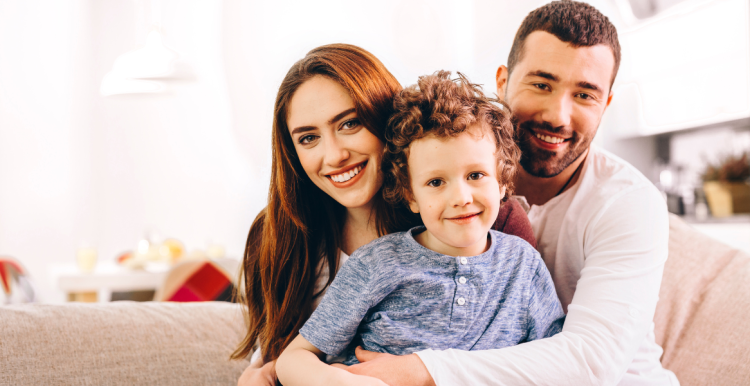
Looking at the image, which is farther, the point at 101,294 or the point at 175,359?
the point at 101,294

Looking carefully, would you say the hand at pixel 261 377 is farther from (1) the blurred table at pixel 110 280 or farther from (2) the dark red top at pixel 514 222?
(1) the blurred table at pixel 110 280

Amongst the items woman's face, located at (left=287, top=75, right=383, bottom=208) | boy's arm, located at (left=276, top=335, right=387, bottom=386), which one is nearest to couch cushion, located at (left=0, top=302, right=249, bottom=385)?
boy's arm, located at (left=276, top=335, right=387, bottom=386)

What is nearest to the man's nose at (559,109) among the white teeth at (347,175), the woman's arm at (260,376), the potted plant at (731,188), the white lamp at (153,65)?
the white teeth at (347,175)

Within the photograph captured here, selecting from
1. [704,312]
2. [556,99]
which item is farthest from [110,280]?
[704,312]

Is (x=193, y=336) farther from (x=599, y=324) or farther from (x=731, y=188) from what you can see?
(x=731, y=188)

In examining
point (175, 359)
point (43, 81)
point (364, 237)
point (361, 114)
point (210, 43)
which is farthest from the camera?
point (210, 43)

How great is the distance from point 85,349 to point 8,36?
11.3 feet

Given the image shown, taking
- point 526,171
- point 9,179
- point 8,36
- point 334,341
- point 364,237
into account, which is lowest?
point 9,179

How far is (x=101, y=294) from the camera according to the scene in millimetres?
3641

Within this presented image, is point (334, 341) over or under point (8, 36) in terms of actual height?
under

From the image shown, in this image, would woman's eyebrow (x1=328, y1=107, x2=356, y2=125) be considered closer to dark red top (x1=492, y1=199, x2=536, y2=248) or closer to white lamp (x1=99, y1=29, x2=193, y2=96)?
dark red top (x1=492, y1=199, x2=536, y2=248)

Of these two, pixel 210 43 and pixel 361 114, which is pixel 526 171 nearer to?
pixel 361 114

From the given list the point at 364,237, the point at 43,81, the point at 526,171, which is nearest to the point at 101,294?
the point at 43,81

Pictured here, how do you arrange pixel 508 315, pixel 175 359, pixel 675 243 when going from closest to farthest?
pixel 508 315 < pixel 175 359 < pixel 675 243
